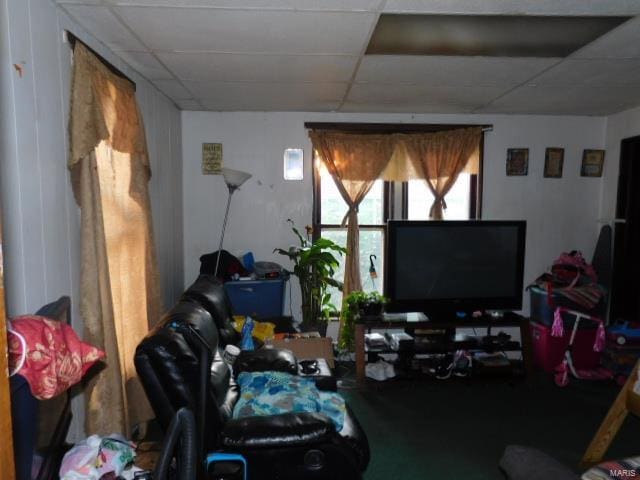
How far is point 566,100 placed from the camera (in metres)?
3.55

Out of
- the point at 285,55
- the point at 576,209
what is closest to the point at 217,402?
the point at 285,55

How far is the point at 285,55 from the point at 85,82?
3.50ft

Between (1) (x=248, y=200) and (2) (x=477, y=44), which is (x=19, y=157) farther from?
(1) (x=248, y=200)

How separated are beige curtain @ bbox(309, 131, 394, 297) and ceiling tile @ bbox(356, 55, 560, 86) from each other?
39.3 inches

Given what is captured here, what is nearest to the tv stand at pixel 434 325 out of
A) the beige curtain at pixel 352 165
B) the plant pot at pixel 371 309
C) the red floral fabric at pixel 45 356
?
the plant pot at pixel 371 309

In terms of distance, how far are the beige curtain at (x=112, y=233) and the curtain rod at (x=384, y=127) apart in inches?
71.8

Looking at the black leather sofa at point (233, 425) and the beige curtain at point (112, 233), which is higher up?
the beige curtain at point (112, 233)

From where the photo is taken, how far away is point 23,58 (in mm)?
1616

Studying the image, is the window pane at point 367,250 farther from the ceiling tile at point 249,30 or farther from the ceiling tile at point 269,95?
the ceiling tile at point 249,30

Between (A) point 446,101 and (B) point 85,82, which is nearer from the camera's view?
(B) point 85,82

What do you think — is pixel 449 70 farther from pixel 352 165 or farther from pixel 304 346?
pixel 304 346

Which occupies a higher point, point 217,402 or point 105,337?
point 105,337

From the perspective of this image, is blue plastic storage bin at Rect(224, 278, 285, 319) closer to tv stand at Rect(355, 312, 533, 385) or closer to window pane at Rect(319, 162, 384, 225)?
tv stand at Rect(355, 312, 533, 385)

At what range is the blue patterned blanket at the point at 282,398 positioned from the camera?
2031 mm
